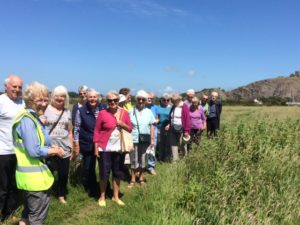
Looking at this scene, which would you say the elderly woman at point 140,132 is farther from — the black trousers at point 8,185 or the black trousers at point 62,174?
the black trousers at point 8,185

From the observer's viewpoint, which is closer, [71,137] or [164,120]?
[71,137]

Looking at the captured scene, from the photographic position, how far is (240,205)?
20.8 feet

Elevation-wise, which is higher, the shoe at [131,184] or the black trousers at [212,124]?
the black trousers at [212,124]

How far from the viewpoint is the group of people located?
4.77 metres

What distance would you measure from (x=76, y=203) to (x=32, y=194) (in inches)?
109

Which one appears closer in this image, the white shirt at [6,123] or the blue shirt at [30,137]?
the blue shirt at [30,137]

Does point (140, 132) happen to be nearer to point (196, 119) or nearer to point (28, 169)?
point (196, 119)

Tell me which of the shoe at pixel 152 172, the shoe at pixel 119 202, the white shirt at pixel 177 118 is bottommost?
the shoe at pixel 119 202

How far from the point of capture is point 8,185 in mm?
6254

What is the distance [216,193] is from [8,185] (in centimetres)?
→ 343

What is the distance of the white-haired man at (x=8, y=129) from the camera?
6043mm

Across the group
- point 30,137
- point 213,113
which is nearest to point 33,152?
point 30,137

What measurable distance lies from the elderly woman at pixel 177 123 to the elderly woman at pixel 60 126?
407cm

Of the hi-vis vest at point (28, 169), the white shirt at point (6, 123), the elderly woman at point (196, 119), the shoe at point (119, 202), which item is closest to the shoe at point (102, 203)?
the shoe at point (119, 202)
